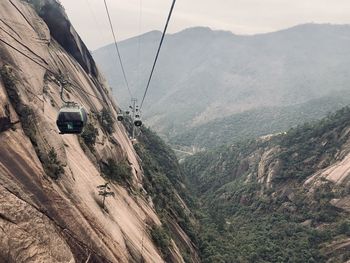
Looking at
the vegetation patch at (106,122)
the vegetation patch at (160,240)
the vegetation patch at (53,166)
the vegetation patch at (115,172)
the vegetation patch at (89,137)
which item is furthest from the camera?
the vegetation patch at (106,122)

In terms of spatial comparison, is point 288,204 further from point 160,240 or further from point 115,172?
point 115,172

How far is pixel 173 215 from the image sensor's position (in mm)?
58750

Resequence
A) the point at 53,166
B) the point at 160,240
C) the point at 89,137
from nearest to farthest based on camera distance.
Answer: the point at 53,166
the point at 160,240
the point at 89,137

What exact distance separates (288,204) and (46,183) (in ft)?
245

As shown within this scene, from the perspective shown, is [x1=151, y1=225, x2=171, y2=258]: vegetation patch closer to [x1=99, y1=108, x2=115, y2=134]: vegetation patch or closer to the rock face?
the rock face

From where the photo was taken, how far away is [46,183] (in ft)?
70.7

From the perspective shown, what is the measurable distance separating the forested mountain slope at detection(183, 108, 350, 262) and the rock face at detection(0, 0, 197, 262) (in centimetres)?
3008

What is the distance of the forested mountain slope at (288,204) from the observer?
68.0 meters

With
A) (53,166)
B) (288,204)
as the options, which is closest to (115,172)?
(53,166)

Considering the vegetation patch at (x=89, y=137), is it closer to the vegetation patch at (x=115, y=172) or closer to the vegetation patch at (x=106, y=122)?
the vegetation patch at (x=115, y=172)

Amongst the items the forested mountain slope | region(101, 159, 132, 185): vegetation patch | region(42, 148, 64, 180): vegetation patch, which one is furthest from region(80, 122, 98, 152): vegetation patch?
the forested mountain slope

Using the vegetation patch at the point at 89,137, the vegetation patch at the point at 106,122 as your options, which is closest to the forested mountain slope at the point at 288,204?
the vegetation patch at the point at 106,122

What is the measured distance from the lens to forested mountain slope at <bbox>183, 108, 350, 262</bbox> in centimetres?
6800

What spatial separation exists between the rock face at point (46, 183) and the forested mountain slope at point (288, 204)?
30081 millimetres
